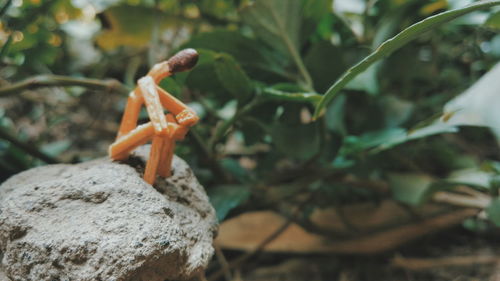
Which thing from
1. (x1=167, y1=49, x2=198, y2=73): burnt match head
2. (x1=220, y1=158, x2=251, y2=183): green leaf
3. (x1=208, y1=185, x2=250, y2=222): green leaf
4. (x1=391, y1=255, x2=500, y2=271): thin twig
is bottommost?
(x1=391, y1=255, x2=500, y2=271): thin twig

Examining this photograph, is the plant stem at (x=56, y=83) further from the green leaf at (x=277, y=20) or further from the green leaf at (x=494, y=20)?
the green leaf at (x=494, y=20)

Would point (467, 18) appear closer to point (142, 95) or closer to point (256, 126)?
point (256, 126)

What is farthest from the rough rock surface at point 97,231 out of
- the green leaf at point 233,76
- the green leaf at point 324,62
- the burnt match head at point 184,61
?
the green leaf at point 324,62

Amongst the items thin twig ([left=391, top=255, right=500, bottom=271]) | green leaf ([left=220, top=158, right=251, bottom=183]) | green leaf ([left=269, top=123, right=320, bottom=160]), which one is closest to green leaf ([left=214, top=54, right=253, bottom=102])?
green leaf ([left=269, top=123, right=320, bottom=160])

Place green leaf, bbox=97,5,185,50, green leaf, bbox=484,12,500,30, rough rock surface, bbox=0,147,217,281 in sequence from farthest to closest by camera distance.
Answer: green leaf, bbox=97,5,185,50 < green leaf, bbox=484,12,500,30 < rough rock surface, bbox=0,147,217,281

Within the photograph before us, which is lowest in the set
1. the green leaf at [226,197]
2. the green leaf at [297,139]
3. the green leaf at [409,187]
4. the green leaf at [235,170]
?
the green leaf at [409,187]

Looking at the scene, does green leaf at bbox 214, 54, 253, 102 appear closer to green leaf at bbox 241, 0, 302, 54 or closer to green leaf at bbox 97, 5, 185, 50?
green leaf at bbox 241, 0, 302, 54
